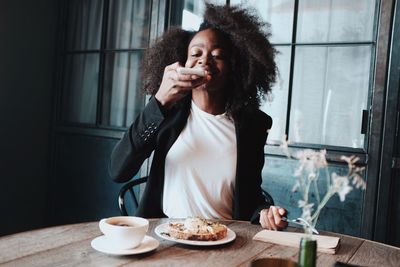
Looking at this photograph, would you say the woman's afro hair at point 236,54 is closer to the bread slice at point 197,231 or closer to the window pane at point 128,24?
the bread slice at point 197,231

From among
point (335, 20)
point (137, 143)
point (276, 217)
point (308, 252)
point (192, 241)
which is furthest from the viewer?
point (335, 20)

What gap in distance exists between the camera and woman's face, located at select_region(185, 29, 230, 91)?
5.12ft

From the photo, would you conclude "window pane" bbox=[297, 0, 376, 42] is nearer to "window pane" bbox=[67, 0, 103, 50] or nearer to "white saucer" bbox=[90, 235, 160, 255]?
"window pane" bbox=[67, 0, 103, 50]

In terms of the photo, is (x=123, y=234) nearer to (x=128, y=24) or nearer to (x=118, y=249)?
(x=118, y=249)

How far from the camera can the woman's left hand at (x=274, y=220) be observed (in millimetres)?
1213

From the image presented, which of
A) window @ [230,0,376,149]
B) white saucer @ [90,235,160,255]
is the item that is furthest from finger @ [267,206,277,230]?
window @ [230,0,376,149]

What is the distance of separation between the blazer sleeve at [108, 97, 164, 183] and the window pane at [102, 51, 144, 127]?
1.24 meters

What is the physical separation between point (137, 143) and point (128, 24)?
1.59m

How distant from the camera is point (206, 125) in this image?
161cm

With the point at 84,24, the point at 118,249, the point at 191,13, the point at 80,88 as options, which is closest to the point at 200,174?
the point at 118,249

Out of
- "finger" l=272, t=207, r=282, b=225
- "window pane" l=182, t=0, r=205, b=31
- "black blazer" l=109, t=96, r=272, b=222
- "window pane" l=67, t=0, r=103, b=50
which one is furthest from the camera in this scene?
"window pane" l=67, t=0, r=103, b=50

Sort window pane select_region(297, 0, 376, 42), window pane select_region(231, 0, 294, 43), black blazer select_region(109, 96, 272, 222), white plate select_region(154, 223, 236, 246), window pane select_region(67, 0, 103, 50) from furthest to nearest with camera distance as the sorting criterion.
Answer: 1. window pane select_region(67, 0, 103, 50)
2. window pane select_region(231, 0, 294, 43)
3. window pane select_region(297, 0, 376, 42)
4. black blazer select_region(109, 96, 272, 222)
5. white plate select_region(154, 223, 236, 246)

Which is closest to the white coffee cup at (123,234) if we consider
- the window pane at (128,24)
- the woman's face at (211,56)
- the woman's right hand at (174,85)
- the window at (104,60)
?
the woman's right hand at (174,85)

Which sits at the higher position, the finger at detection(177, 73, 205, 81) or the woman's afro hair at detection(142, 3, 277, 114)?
the woman's afro hair at detection(142, 3, 277, 114)
